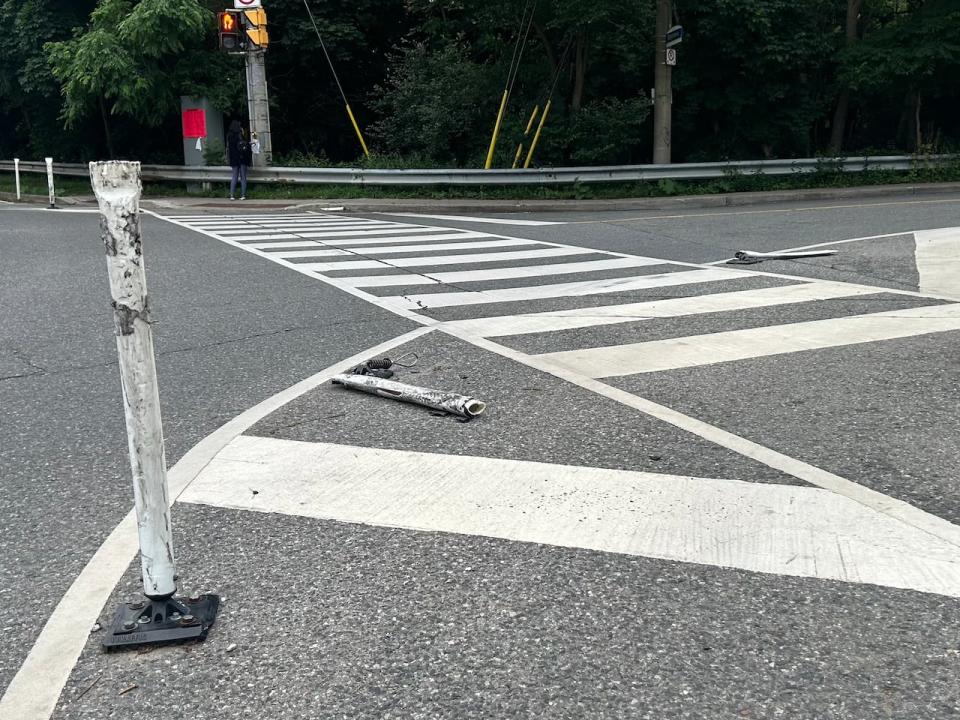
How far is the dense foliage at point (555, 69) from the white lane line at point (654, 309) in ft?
45.4

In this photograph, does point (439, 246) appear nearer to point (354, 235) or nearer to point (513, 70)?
point (354, 235)

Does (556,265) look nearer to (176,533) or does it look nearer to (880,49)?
(176,533)

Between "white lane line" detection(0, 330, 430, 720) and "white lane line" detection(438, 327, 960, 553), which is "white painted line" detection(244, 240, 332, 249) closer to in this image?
"white lane line" detection(438, 327, 960, 553)

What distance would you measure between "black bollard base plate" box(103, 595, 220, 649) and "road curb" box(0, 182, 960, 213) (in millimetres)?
17192

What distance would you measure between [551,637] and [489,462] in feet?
5.46

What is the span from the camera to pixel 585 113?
23750 millimetres

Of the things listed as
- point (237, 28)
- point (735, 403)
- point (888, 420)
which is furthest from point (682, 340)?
point (237, 28)

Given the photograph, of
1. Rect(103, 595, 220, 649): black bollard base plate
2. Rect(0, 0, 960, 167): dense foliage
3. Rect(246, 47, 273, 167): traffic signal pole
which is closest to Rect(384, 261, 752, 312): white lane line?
Rect(103, 595, 220, 649): black bollard base plate

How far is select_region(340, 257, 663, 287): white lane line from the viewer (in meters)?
10.6

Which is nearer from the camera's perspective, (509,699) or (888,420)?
(509,699)

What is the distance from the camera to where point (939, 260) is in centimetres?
1075

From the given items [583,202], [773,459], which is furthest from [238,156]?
[773,459]

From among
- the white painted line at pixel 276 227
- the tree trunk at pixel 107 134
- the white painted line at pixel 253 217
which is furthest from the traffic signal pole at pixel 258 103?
the tree trunk at pixel 107 134

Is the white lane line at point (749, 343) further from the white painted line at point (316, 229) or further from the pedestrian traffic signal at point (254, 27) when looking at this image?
the pedestrian traffic signal at point (254, 27)
